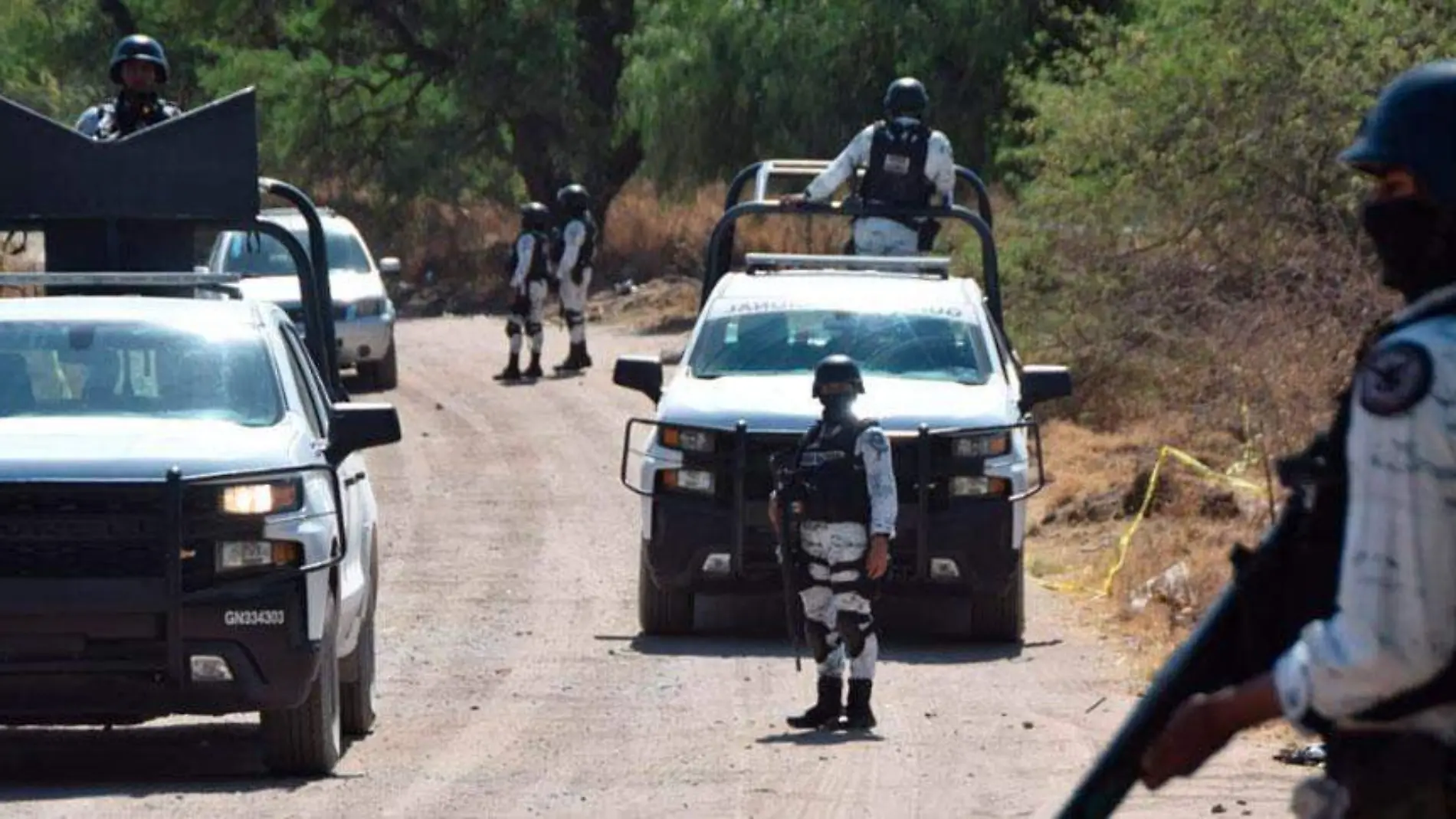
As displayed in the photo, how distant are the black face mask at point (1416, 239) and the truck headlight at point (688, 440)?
30.0 ft

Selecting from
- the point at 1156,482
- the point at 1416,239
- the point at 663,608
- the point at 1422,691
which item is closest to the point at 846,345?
the point at 663,608

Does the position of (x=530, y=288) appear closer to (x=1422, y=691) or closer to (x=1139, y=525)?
(x=1139, y=525)

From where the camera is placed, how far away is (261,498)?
9.12 m

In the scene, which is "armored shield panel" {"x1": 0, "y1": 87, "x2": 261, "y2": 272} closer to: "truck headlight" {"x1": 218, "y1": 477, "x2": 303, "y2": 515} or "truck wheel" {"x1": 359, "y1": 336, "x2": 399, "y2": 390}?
"truck headlight" {"x1": 218, "y1": 477, "x2": 303, "y2": 515}

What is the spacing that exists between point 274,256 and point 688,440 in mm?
13745

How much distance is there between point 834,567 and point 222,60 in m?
36.2

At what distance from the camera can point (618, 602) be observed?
14703mm

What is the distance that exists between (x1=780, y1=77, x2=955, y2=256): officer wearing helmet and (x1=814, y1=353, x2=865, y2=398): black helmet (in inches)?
166

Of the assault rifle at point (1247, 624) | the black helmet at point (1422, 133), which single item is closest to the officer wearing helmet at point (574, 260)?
the assault rifle at point (1247, 624)

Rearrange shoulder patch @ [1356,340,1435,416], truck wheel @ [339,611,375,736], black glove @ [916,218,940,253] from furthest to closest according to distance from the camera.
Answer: black glove @ [916,218,940,253] < truck wheel @ [339,611,375,736] < shoulder patch @ [1356,340,1435,416]

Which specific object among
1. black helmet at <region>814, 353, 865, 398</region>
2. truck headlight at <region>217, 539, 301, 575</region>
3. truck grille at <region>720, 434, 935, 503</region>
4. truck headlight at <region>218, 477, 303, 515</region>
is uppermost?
black helmet at <region>814, 353, 865, 398</region>

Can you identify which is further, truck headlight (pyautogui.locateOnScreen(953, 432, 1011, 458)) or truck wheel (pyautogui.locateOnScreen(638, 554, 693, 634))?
truck wheel (pyautogui.locateOnScreen(638, 554, 693, 634))

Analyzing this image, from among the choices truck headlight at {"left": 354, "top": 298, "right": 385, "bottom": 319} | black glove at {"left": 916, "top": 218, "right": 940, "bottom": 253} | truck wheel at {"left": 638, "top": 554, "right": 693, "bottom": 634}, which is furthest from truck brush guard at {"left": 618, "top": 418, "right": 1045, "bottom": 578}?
truck headlight at {"left": 354, "top": 298, "right": 385, "bottom": 319}

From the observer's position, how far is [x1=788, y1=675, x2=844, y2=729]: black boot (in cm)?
1070
